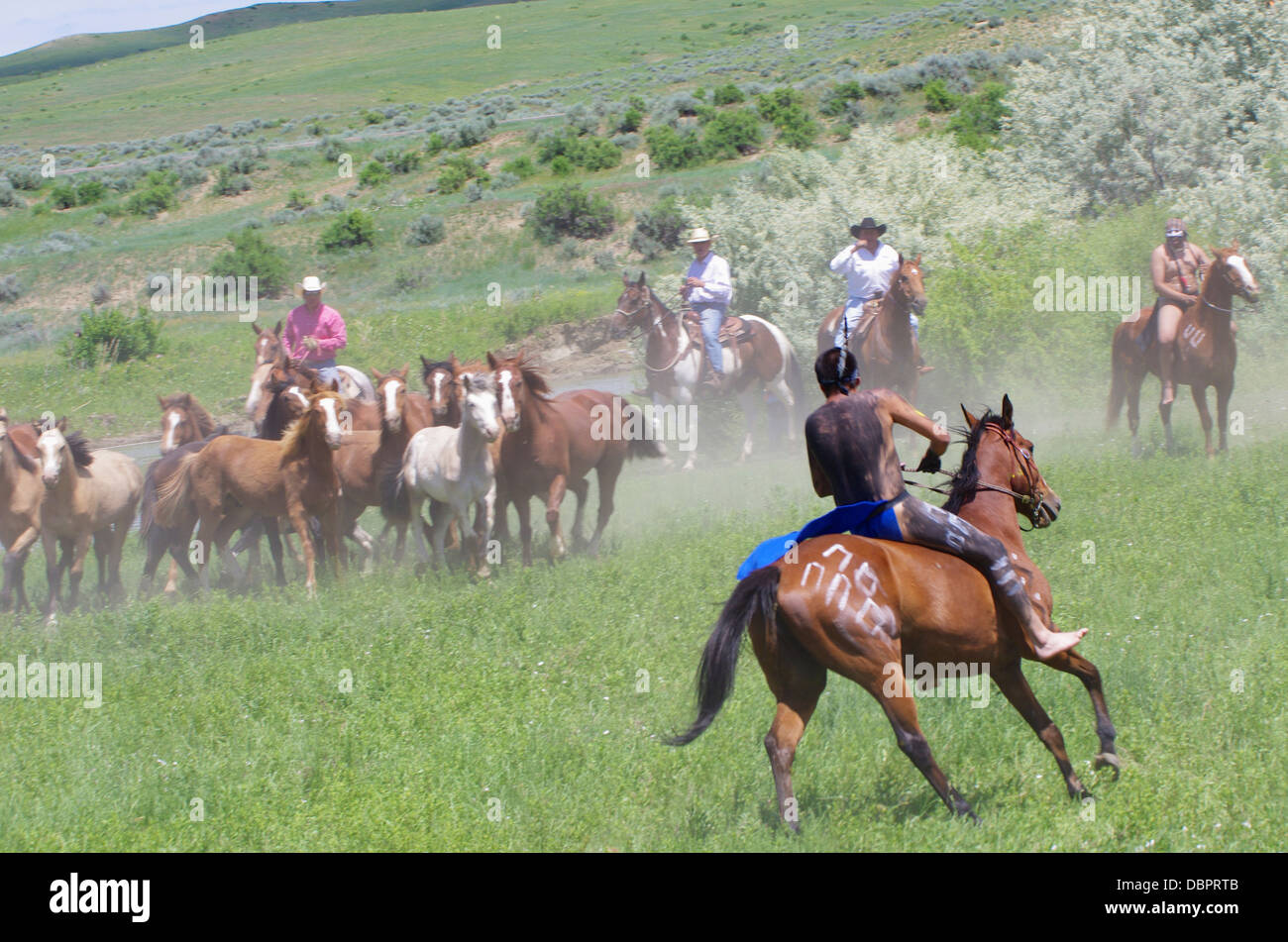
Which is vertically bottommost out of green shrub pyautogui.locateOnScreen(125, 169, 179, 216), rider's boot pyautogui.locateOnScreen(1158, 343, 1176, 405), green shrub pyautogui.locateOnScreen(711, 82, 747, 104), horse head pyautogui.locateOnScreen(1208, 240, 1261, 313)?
rider's boot pyautogui.locateOnScreen(1158, 343, 1176, 405)

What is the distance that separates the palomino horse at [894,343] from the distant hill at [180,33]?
479 feet

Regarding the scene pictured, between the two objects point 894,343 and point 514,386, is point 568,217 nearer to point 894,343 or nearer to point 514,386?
point 894,343

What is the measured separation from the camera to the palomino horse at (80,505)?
13.4m

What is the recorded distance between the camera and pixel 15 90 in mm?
125688

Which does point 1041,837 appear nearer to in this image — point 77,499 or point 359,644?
point 359,644

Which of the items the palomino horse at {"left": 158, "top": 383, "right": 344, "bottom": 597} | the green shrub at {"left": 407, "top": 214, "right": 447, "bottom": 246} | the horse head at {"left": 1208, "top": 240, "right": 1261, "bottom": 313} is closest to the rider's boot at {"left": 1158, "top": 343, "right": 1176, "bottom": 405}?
the horse head at {"left": 1208, "top": 240, "right": 1261, "bottom": 313}

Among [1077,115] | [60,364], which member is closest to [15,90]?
[60,364]

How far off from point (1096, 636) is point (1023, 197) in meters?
18.2

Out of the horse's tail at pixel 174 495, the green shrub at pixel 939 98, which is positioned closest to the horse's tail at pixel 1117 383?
the horse's tail at pixel 174 495

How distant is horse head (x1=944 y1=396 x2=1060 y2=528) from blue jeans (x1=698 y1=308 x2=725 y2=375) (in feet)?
43.9

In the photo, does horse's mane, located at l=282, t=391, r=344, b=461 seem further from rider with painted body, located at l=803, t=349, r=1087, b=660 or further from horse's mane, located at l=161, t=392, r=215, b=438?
rider with painted body, located at l=803, t=349, r=1087, b=660

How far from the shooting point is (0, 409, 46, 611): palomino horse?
13500mm

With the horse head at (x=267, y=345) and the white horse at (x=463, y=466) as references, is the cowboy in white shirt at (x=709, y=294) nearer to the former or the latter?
the horse head at (x=267, y=345)

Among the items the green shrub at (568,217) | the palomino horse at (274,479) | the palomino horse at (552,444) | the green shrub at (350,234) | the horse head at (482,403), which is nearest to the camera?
the horse head at (482,403)
